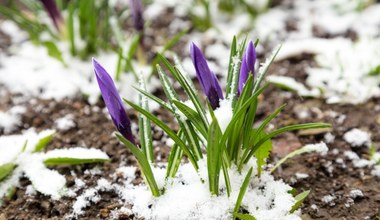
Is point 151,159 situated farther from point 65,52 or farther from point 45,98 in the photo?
point 65,52

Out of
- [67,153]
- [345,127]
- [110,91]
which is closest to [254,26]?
[345,127]

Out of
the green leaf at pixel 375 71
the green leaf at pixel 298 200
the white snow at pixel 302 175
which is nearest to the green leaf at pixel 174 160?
the green leaf at pixel 298 200

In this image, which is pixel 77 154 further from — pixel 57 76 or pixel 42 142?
pixel 57 76

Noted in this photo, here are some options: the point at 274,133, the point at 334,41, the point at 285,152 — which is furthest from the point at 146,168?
the point at 334,41

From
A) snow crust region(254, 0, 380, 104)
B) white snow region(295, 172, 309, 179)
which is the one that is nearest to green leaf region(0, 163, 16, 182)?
white snow region(295, 172, 309, 179)

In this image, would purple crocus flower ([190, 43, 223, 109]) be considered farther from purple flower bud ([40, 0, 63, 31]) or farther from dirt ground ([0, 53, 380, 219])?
purple flower bud ([40, 0, 63, 31])

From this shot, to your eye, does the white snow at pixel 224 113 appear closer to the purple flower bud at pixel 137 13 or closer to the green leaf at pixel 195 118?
the green leaf at pixel 195 118
